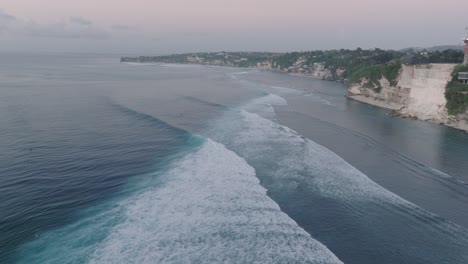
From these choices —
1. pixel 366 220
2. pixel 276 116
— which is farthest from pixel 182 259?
pixel 276 116

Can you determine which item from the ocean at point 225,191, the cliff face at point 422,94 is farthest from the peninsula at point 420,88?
the ocean at point 225,191

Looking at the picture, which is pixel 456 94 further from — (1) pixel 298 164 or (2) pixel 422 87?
(1) pixel 298 164

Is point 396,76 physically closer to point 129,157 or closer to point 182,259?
point 129,157

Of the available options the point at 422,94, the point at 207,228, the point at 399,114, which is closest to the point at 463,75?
the point at 422,94

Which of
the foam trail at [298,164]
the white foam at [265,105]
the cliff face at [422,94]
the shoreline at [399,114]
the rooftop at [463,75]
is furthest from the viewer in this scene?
the white foam at [265,105]

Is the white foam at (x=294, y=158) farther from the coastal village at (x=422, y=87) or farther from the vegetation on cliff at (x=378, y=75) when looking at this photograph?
the vegetation on cliff at (x=378, y=75)

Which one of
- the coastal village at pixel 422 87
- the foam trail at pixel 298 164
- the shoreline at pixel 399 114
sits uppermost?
the coastal village at pixel 422 87
